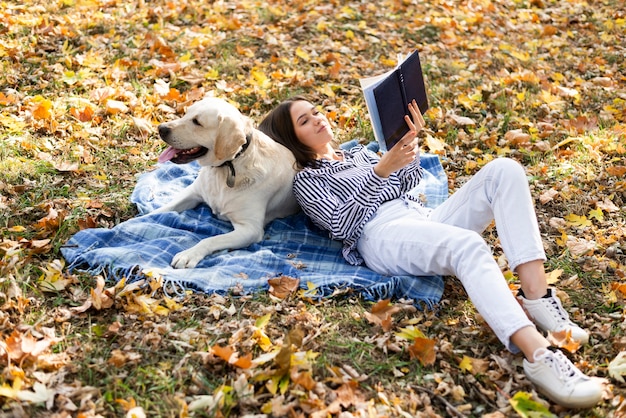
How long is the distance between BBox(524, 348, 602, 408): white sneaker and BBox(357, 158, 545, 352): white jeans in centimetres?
17

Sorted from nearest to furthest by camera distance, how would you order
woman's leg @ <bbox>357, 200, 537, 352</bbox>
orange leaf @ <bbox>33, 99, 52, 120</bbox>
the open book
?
woman's leg @ <bbox>357, 200, 537, 352</bbox>
the open book
orange leaf @ <bbox>33, 99, 52, 120</bbox>

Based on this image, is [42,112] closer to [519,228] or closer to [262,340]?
[262,340]

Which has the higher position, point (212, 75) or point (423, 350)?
point (212, 75)

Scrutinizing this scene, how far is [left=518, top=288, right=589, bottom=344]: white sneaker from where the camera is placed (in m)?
3.15

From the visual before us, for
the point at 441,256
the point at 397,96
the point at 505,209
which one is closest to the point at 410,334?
the point at 441,256

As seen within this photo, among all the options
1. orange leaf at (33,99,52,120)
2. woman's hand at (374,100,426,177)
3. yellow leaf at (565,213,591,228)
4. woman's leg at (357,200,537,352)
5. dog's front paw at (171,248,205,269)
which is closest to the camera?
woman's leg at (357,200,537,352)

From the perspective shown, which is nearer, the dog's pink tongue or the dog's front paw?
the dog's front paw

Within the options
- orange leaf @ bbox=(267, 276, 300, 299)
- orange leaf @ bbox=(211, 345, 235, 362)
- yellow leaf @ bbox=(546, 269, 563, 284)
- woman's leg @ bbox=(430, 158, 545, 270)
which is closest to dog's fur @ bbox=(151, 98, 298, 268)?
orange leaf @ bbox=(267, 276, 300, 299)

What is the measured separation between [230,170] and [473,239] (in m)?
1.63

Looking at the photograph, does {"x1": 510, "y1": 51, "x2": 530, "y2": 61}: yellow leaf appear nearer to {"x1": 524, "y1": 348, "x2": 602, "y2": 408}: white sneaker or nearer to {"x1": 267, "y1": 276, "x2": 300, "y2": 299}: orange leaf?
{"x1": 267, "y1": 276, "x2": 300, "y2": 299}: orange leaf

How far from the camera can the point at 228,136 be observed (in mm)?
3881

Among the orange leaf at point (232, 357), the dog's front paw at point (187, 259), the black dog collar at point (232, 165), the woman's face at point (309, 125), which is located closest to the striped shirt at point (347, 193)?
the woman's face at point (309, 125)

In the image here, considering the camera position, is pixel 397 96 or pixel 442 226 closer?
pixel 442 226

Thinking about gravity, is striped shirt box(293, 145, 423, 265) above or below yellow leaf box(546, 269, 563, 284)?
above
